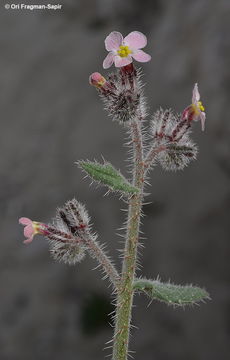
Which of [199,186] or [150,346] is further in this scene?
[199,186]

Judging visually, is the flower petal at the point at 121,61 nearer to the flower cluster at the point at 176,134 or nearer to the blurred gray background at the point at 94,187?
the flower cluster at the point at 176,134

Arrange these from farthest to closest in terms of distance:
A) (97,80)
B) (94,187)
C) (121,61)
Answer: (94,187) → (97,80) → (121,61)

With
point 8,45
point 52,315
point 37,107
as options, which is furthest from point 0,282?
point 8,45

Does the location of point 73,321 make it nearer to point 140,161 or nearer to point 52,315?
point 52,315

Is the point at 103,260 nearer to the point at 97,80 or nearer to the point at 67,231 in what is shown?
the point at 67,231

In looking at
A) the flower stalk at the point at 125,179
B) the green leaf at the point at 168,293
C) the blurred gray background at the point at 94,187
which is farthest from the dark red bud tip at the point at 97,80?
the blurred gray background at the point at 94,187

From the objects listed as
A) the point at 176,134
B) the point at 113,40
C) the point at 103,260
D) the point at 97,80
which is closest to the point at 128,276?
the point at 103,260
